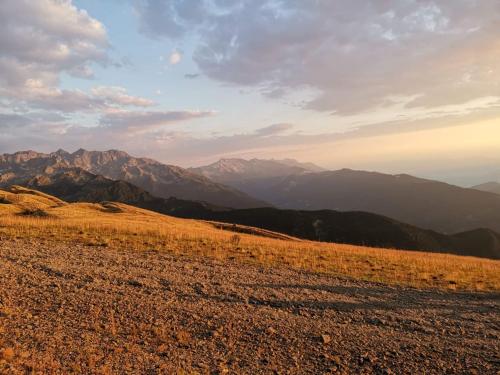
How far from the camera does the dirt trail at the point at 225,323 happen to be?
800 cm

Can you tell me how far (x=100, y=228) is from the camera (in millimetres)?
27781

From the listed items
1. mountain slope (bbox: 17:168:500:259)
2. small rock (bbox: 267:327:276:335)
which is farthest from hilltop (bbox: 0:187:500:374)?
mountain slope (bbox: 17:168:500:259)

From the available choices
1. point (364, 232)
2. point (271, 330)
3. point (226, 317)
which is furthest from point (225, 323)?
point (364, 232)

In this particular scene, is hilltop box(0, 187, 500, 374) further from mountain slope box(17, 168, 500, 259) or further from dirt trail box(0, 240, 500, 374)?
mountain slope box(17, 168, 500, 259)

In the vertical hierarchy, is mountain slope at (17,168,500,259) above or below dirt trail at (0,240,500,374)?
below

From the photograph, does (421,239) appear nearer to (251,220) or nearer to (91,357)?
(251,220)

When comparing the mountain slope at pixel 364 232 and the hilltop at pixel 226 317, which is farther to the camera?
the mountain slope at pixel 364 232

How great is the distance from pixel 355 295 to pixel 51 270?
11459mm

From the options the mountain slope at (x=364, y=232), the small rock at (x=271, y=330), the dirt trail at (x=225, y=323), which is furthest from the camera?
the mountain slope at (x=364, y=232)

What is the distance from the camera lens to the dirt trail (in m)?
8.00

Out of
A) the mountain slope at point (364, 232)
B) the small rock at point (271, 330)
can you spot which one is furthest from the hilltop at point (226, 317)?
the mountain slope at point (364, 232)

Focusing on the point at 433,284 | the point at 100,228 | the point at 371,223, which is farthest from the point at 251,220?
the point at 433,284

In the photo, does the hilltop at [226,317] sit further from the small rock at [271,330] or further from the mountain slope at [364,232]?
the mountain slope at [364,232]

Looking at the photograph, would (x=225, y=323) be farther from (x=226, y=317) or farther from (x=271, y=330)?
(x=271, y=330)
